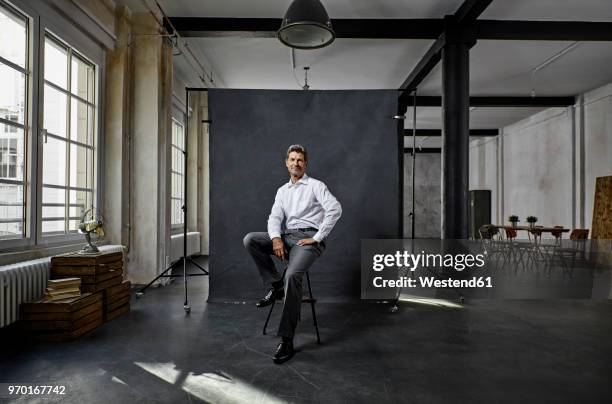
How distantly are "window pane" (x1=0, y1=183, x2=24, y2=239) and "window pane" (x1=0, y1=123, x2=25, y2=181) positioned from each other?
125 millimetres

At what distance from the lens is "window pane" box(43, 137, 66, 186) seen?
183 inches

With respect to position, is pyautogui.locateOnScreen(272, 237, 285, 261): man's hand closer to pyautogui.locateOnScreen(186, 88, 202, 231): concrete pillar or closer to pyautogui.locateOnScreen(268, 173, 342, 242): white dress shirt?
pyautogui.locateOnScreen(268, 173, 342, 242): white dress shirt

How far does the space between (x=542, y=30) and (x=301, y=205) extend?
5.55 m

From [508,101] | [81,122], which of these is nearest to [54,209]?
[81,122]

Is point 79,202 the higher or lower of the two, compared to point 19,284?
higher

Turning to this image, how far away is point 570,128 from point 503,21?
6.14 meters

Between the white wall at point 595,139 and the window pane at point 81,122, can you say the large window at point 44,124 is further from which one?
the white wall at point 595,139

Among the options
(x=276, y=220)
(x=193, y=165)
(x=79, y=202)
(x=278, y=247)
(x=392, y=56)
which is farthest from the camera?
(x=193, y=165)

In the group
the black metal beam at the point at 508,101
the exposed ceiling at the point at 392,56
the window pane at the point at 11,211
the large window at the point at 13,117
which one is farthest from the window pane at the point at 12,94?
Answer: the black metal beam at the point at 508,101

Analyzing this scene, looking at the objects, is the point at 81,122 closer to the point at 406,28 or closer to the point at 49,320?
the point at 49,320

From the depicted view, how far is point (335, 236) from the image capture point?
16.5 ft

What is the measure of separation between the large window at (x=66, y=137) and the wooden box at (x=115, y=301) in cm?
110

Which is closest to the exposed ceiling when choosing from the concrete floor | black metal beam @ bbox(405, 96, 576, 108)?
black metal beam @ bbox(405, 96, 576, 108)

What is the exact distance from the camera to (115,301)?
14.6 feet
